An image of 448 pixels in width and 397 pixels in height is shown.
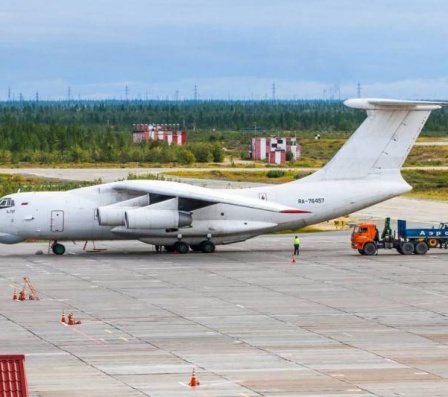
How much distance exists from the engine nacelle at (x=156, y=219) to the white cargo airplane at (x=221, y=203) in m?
0.04

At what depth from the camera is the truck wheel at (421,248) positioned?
5822 centimetres

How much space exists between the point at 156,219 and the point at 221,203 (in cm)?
291

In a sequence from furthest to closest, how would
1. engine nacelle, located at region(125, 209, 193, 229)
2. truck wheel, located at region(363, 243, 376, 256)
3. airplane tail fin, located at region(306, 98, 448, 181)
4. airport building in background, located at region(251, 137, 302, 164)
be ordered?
1. airport building in background, located at region(251, 137, 302, 164)
2. airplane tail fin, located at region(306, 98, 448, 181)
3. truck wheel, located at region(363, 243, 376, 256)
4. engine nacelle, located at region(125, 209, 193, 229)

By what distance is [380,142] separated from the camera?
5959cm

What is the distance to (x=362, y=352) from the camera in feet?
114

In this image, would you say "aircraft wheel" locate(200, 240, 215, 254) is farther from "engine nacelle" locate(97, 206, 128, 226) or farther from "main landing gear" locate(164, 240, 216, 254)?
"engine nacelle" locate(97, 206, 128, 226)

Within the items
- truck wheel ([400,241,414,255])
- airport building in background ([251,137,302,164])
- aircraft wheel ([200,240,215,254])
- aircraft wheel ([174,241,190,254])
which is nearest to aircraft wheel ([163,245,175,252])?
aircraft wheel ([174,241,190,254])

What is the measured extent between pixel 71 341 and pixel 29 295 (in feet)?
29.8

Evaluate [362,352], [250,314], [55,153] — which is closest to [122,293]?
[250,314]

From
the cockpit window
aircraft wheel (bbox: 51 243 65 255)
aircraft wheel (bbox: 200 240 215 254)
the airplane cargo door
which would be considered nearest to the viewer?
the airplane cargo door

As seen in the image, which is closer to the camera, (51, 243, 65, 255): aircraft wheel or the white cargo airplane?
the white cargo airplane

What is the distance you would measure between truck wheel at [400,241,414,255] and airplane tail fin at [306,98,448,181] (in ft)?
10.8

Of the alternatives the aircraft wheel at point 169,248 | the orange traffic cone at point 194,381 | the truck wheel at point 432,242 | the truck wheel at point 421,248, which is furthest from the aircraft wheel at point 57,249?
the orange traffic cone at point 194,381

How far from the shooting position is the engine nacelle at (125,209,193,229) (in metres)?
56.3
